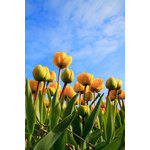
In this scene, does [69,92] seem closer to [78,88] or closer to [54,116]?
[78,88]

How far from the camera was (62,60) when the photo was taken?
1.85 feet

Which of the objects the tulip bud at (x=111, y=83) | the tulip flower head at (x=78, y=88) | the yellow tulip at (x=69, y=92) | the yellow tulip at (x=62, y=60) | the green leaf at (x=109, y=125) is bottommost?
the green leaf at (x=109, y=125)

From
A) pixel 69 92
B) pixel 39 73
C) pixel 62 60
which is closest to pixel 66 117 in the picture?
pixel 39 73

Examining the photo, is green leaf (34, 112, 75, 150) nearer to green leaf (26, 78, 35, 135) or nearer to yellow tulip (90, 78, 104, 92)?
green leaf (26, 78, 35, 135)

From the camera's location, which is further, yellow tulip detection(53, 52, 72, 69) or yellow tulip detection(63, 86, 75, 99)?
yellow tulip detection(63, 86, 75, 99)

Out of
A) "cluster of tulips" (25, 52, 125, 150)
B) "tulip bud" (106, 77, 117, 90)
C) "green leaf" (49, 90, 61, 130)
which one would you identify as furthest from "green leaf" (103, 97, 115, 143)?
"tulip bud" (106, 77, 117, 90)

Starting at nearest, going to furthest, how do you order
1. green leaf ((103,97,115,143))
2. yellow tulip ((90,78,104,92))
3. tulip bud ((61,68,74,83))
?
1. green leaf ((103,97,115,143))
2. tulip bud ((61,68,74,83))
3. yellow tulip ((90,78,104,92))

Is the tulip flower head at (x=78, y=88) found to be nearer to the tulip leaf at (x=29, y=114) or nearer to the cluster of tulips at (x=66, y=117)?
the cluster of tulips at (x=66, y=117)

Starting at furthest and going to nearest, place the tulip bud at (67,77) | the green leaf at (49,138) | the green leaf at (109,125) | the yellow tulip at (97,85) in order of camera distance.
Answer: the yellow tulip at (97,85) → the tulip bud at (67,77) → the green leaf at (109,125) → the green leaf at (49,138)

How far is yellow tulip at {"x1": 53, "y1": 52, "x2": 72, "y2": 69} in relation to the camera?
0.56 metres

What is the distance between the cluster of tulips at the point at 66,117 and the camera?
276mm

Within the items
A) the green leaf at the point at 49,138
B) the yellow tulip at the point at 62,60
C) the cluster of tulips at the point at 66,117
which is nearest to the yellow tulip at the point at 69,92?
the cluster of tulips at the point at 66,117

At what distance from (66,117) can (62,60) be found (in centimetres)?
32
